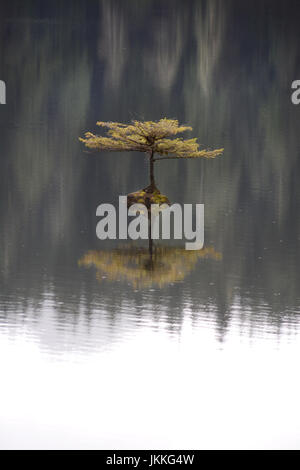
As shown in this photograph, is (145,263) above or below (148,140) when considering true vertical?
below

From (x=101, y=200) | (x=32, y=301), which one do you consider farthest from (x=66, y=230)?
(x=32, y=301)

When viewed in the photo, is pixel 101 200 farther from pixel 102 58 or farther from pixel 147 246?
pixel 102 58

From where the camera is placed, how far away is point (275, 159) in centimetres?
5944

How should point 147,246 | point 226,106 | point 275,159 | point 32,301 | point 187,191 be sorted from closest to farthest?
point 32,301 → point 147,246 → point 187,191 → point 275,159 → point 226,106

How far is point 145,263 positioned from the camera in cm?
2894

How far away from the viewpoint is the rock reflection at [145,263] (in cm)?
2719

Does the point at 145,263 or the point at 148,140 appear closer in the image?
the point at 145,263

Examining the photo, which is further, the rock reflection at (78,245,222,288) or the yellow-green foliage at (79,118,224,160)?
the yellow-green foliage at (79,118,224,160)

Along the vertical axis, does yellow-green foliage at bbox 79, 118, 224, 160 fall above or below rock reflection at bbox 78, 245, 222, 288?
above

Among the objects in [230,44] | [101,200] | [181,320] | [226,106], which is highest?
[230,44]

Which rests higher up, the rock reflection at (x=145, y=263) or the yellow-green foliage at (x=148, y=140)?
the yellow-green foliage at (x=148, y=140)

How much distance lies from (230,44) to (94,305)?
105m

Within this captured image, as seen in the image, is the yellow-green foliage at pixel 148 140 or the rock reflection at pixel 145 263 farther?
the yellow-green foliage at pixel 148 140

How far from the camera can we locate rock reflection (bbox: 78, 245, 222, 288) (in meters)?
27.2
